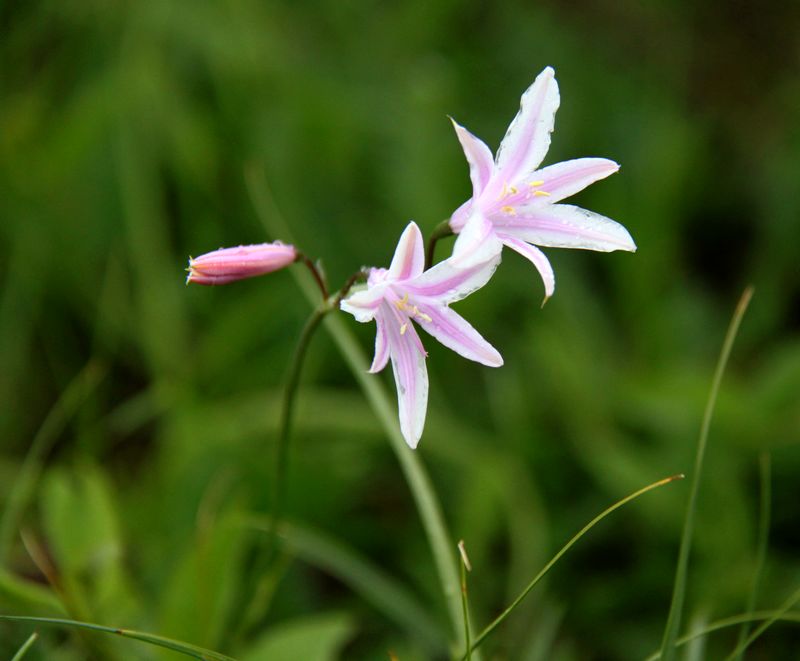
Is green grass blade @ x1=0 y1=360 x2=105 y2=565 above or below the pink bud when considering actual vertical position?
below

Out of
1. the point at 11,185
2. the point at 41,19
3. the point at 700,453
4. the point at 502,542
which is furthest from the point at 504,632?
the point at 41,19

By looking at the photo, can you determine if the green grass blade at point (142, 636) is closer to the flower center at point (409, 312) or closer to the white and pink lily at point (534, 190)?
the flower center at point (409, 312)

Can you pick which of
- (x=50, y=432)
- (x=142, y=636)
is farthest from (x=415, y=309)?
(x=50, y=432)

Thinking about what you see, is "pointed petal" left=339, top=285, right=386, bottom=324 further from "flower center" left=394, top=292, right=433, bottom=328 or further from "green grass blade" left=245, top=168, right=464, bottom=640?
"green grass blade" left=245, top=168, right=464, bottom=640

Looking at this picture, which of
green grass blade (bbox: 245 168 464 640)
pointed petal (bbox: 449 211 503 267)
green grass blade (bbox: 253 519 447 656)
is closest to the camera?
pointed petal (bbox: 449 211 503 267)

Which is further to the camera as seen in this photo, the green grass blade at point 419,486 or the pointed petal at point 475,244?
the green grass blade at point 419,486

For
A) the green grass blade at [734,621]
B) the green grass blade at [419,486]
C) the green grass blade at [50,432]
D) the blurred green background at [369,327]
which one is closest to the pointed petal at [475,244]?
the green grass blade at [419,486]

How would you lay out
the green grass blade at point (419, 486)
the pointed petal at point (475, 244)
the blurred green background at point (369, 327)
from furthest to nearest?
the blurred green background at point (369, 327) < the green grass blade at point (419, 486) < the pointed petal at point (475, 244)

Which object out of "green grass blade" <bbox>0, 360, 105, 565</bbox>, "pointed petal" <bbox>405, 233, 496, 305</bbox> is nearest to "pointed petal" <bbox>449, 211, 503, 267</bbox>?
"pointed petal" <bbox>405, 233, 496, 305</bbox>
